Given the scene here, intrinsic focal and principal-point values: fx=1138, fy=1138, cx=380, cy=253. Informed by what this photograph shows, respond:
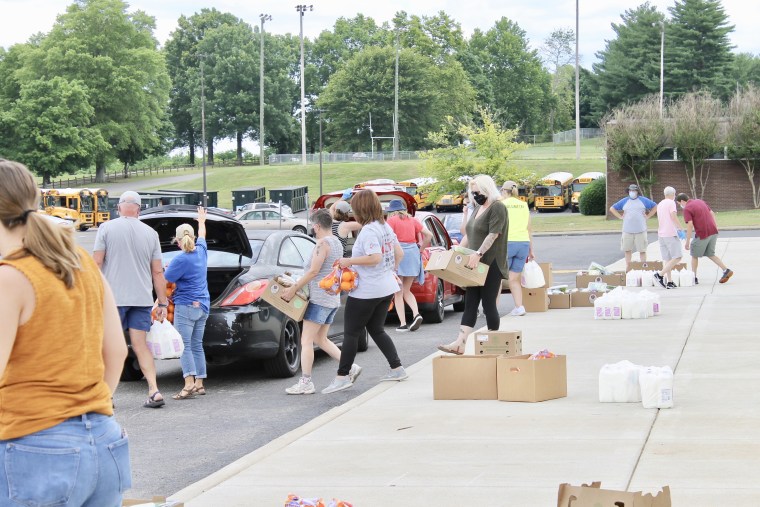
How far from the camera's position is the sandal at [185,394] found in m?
10.0

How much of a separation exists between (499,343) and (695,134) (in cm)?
4704

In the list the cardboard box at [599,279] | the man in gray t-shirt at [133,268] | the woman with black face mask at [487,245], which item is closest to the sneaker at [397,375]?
the woman with black face mask at [487,245]

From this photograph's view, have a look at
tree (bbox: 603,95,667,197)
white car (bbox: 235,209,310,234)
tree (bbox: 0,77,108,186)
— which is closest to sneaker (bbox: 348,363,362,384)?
white car (bbox: 235,209,310,234)

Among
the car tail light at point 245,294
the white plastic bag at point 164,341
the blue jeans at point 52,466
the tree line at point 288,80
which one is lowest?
the white plastic bag at point 164,341

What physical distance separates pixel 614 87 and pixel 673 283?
355ft

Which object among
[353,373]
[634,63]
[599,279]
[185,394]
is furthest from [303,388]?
[634,63]

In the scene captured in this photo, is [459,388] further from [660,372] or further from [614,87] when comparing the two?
[614,87]

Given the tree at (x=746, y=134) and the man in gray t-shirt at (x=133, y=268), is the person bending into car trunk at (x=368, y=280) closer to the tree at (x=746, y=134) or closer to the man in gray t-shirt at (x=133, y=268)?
the man in gray t-shirt at (x=133, y=268)

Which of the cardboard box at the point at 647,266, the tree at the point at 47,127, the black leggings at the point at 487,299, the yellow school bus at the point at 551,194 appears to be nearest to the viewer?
the black leggings at the point at 487,299

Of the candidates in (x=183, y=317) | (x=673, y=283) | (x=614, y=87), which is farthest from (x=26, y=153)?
(x=183, y=317)

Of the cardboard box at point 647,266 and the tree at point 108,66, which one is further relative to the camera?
the tree at point 108,66

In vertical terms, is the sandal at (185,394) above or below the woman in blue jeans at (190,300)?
below

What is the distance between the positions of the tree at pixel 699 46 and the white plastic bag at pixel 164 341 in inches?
4266

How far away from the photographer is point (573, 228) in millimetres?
46875
